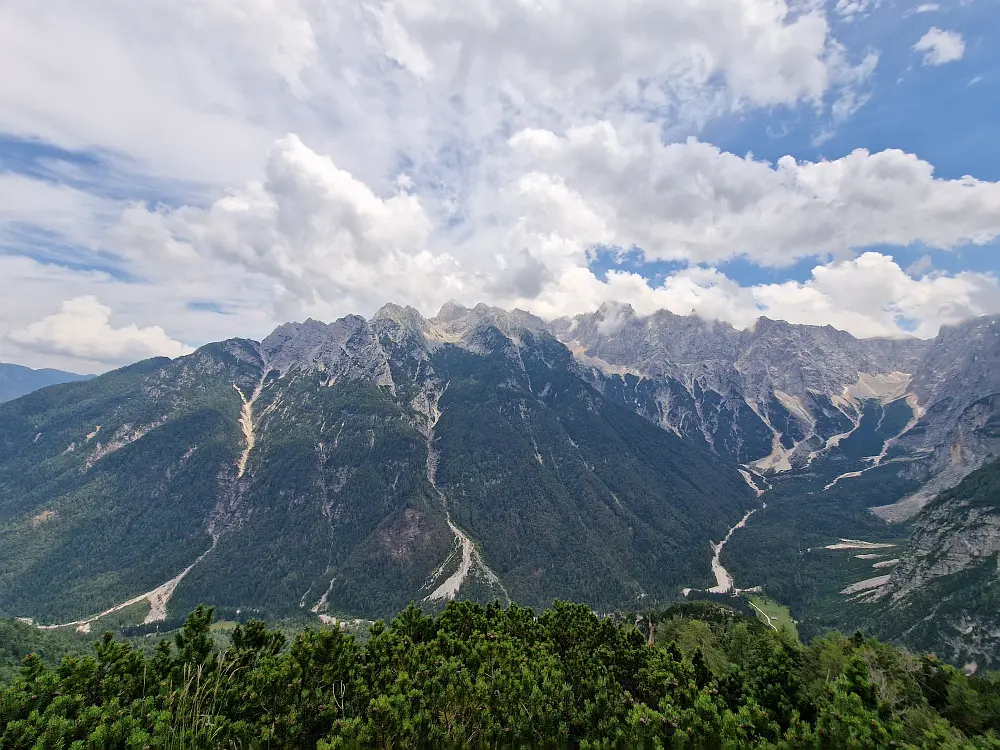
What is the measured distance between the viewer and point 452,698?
38969 millimetres

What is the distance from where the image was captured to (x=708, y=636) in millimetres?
100250

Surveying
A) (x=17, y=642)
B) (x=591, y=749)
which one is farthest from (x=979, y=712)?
(x=17, y=642)

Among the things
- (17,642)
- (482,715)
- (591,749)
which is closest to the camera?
(591,749)

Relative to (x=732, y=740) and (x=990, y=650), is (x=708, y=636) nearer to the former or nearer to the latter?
(x=732, y=740)

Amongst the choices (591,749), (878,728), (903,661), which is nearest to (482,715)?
(591,749)

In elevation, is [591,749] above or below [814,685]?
above

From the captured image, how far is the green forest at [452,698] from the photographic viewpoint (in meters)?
29.8

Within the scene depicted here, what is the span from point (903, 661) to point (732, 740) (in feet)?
175

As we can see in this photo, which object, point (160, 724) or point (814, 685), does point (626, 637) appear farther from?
point (160, 724)

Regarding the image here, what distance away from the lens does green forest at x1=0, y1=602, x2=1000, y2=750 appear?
29.8 meters

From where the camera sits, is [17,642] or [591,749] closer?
[591,749]

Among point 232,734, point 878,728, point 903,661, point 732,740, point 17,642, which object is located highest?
point 878,728

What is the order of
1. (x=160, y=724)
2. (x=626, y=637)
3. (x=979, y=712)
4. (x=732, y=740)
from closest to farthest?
(x=160, y=724) < (x=732, y=740) < (x=979, y=712) < (x=626, y=637)

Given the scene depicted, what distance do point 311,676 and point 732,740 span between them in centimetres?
3378
